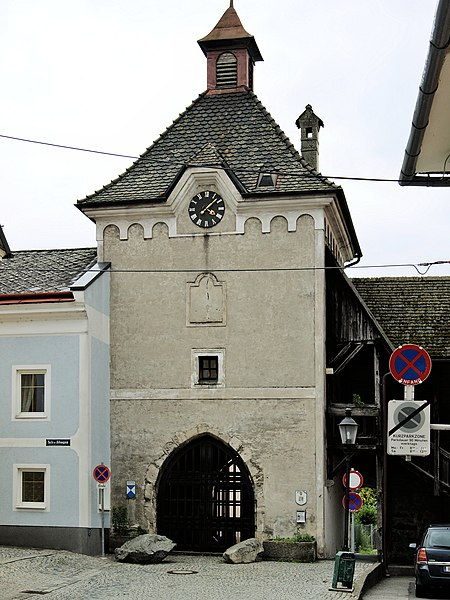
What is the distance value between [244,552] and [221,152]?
10.8 metres

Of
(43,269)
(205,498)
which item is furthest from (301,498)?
(43,269)

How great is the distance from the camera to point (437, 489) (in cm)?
2664

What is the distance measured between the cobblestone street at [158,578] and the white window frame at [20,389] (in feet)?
10.7

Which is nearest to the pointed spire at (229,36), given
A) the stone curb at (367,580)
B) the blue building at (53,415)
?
the blue building at (53,415)

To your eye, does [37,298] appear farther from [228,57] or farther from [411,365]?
[411,365]

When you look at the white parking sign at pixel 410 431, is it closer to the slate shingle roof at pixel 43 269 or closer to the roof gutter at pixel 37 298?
the roof gutter at pixel 37 298

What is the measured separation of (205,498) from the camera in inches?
1038

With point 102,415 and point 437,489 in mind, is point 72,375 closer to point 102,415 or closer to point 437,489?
point 102,415

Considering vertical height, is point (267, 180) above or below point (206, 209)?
above

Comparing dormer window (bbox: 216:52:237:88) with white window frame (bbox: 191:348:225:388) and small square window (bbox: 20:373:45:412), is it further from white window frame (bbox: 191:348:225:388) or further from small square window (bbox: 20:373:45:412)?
small square window (bbox: 20:373:45:412)

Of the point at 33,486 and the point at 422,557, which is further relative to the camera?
the point at 33,486

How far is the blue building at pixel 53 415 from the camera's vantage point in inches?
1000

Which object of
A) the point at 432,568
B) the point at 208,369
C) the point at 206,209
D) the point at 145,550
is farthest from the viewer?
the point at 206,209

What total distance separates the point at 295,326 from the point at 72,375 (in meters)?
5.68
